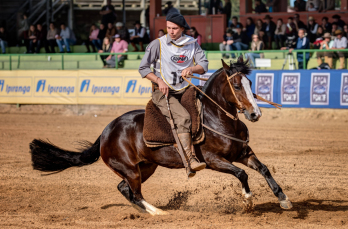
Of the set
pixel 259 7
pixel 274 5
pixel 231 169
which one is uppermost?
pixel 274 5

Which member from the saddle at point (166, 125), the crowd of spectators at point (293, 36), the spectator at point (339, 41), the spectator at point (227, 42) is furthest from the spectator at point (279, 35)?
the saddle at point (166, 125)

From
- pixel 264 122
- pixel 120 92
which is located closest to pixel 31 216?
pixel 264 122

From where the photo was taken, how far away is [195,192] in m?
6.50

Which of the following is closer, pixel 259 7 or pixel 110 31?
pixel 110 31

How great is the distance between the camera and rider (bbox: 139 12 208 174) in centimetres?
490

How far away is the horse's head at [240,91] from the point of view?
4.74m

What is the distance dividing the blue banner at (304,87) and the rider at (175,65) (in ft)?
28.9

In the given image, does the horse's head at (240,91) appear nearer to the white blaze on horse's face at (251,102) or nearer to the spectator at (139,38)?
the white blaze on horse's face at (251,102)

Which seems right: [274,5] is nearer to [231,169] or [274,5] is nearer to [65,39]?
[65,39]

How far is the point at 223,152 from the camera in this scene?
5.03 metres

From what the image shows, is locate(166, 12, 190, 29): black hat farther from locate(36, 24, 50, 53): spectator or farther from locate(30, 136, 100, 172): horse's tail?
locate(36, 24, 50, 53): spectator

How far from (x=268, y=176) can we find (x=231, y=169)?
1.63 feet

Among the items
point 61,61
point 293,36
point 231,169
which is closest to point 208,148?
point 231,169

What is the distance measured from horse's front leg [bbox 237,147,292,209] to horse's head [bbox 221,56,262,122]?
64 centimetres
